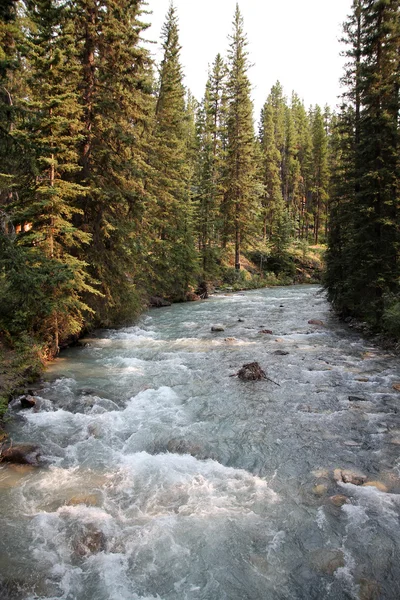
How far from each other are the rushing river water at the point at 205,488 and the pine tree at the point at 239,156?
94.4 feet

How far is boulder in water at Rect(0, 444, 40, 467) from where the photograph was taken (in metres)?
6.95

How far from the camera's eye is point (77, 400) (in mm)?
9773

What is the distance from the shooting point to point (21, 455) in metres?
7.05

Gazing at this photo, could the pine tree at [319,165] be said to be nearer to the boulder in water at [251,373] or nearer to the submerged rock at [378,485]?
the boulder in water at [251,373]

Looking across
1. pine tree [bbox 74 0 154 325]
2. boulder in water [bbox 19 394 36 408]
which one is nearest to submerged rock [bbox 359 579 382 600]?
boulder in water [bbox 19 394 36 408]

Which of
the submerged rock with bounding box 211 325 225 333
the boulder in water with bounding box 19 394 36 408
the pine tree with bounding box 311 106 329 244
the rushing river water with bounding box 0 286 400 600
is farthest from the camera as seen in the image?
the pine tree with bounding box 311 106 329 244

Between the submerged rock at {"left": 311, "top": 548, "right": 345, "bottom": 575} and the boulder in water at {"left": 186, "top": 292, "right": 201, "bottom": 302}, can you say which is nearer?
the submerged rock at {"left": 311, "top": 548, "right": 345, "bottom": 575}

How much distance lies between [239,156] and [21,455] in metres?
37.7

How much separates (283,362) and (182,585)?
9330 millimetres

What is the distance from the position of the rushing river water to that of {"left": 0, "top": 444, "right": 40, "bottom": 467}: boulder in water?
191 mm

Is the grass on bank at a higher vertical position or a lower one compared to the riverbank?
higher

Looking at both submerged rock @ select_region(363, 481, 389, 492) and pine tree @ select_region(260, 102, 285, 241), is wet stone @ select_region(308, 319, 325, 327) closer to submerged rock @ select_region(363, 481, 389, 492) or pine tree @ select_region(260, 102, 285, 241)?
submerged rock @ select_region(363, 481, 389, 492)

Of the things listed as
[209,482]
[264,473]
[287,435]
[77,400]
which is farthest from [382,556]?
[77,400]

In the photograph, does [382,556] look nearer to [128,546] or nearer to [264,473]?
[264,473]
